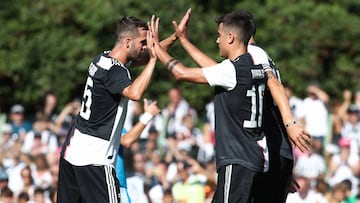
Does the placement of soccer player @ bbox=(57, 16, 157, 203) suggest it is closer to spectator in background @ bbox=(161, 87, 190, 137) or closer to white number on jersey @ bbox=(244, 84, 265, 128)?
white number on jersey @ bbox=(244, 84, 265, 128)

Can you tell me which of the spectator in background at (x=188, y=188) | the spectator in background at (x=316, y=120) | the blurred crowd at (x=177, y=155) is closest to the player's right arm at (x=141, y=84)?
the blurred crowd at (x=177, y=155)

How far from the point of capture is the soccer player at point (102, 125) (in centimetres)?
991

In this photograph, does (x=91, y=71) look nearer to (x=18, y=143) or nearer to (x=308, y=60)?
(x=18, y=143)

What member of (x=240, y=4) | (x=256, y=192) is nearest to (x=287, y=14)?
(x=240, y=4)

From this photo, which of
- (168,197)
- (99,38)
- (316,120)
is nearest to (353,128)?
(316,120)

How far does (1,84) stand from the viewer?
23.9 m

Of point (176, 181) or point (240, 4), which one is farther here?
point (240, 4)

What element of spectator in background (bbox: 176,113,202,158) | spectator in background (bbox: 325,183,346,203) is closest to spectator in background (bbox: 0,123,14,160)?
spectator in background (bbox: 176,113,202,158)

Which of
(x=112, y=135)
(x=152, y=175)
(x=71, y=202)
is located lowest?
(x=152, y=175)

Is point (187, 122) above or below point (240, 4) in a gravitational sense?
below

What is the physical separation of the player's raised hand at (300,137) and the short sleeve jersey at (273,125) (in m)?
0.64

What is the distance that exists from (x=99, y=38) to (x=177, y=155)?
19.4 feet

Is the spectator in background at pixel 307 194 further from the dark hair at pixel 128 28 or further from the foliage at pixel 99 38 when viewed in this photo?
the foliage at pixel 99 38

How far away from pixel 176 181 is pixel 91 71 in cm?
662
